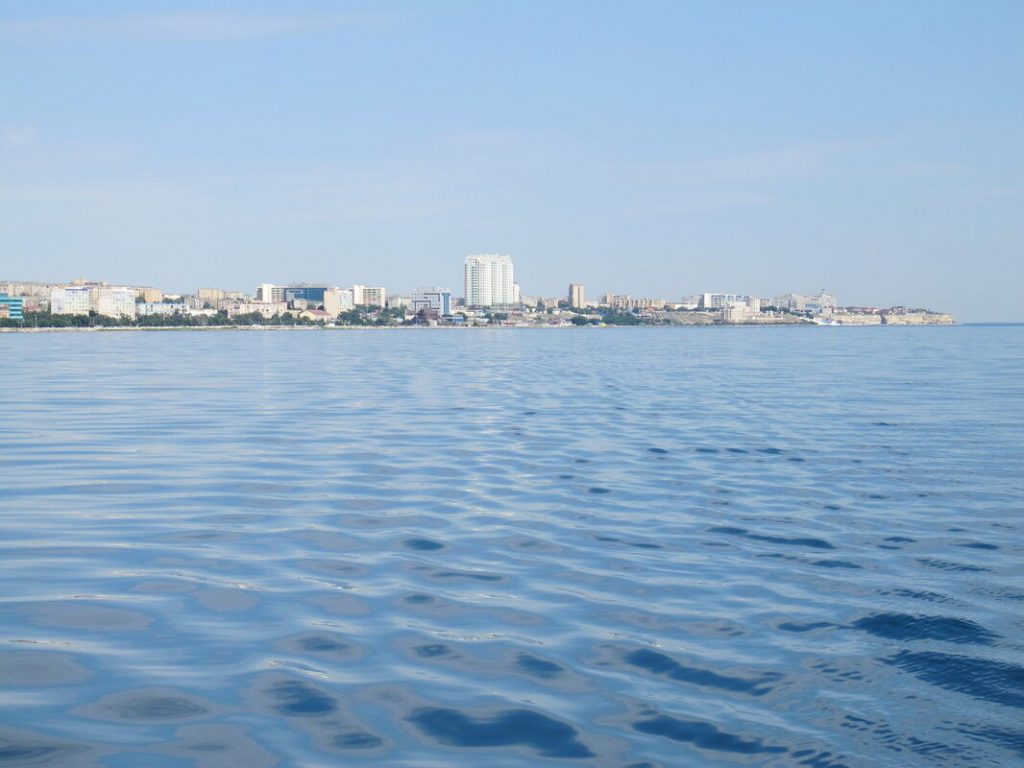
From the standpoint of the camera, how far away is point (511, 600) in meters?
6.71

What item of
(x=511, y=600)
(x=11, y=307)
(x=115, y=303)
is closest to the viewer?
(x=511, y=600)

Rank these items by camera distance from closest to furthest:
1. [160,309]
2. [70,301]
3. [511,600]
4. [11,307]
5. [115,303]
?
[511,600]
[11,307]
[70,301]
[115,303]
[160,309]

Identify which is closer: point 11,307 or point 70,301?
point 11,307

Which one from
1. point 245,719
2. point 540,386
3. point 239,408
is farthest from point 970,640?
point 540,386

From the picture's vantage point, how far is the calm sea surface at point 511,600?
4.59 m

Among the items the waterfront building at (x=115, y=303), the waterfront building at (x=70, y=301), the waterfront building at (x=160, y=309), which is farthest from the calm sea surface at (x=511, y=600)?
the waterfront building at (x=70, y=301)

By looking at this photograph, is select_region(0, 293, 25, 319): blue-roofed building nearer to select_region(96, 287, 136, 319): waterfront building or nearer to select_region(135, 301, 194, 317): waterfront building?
select_region(96, 287, 136, 319): waterfront building

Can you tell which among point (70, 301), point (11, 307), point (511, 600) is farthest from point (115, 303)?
point (511, 600)

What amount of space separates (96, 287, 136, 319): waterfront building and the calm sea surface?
151283 mm

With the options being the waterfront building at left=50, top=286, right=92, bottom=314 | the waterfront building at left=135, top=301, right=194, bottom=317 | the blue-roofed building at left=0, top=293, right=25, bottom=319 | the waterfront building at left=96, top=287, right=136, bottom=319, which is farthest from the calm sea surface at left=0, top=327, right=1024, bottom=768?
the waterfront building at left=50, top=286, right=92, bottom=314

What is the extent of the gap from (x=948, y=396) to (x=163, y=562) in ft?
62.1

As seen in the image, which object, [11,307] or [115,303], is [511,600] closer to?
[11,307]

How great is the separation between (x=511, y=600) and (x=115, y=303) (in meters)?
167

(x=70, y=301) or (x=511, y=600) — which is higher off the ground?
(x=70, y=301)
